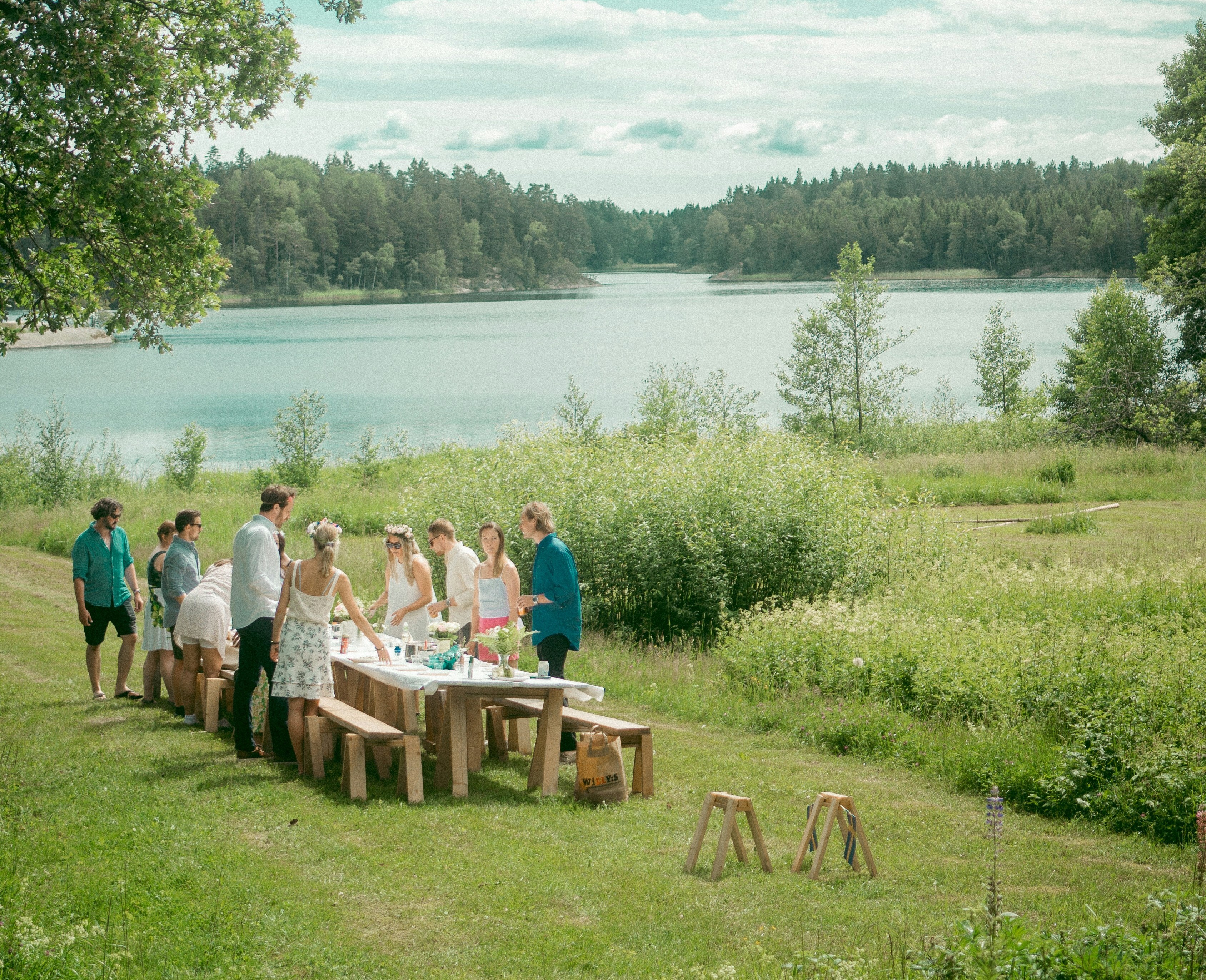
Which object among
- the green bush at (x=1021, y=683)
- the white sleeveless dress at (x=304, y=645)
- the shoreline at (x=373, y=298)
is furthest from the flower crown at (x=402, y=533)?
the shoreline at (x=373, y=298)

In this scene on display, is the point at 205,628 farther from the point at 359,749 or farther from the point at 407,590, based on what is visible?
the point at 359,749

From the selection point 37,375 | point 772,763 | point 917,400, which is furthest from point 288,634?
point 37,375

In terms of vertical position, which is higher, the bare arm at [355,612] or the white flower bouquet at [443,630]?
the bare arm at [355,612]

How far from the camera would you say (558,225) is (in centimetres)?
15700

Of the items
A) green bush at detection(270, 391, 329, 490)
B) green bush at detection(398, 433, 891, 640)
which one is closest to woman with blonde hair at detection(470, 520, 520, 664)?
green bush at detection(398, 433, 891, 640)

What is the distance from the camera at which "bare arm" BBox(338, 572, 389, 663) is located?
916cm

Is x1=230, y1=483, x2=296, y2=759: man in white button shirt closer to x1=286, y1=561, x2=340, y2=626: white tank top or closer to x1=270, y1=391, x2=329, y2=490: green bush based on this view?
x1=286, y1=561, x2=340, y2=626: white tank top

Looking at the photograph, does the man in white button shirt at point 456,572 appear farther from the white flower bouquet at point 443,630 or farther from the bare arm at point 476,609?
the white flower bouquet at point 443,630

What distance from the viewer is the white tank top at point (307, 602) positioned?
9055 mm

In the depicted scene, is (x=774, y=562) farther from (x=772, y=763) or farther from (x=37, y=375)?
(x=37, y=375)

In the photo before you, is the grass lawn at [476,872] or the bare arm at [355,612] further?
the bare arm at [355,612]

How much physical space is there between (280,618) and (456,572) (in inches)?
89.8

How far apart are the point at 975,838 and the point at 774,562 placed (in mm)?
8145

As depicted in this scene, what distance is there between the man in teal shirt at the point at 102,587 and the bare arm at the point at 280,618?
334 cm
